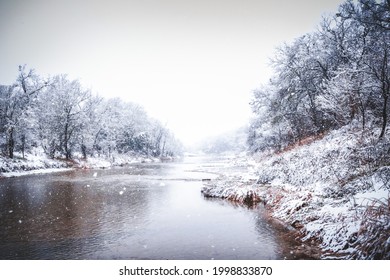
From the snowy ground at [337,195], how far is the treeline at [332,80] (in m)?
1.38

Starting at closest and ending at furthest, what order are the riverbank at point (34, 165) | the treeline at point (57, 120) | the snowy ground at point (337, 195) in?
the snowy ground at point (337, 195) → the riverbank at point (34, 165) → the treeline at point (57, 120)

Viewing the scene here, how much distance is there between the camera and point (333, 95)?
1191 centimetres

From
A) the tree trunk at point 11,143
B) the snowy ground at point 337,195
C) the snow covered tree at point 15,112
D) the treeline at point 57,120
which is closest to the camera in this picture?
the snowy ground at point 337,195

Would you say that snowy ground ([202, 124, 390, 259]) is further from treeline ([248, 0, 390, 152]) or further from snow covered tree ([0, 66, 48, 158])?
snow covered tree ([0, 66, 48, 158])

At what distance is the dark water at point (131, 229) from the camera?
5527 mm

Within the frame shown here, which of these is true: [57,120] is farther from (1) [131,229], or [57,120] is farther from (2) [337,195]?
(2) [337,195]

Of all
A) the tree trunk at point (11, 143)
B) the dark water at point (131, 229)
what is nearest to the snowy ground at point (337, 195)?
the dark water at point (131, 229)

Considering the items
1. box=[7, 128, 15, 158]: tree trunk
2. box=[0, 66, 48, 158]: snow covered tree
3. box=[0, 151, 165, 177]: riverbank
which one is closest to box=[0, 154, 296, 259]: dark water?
box=[0, 151, 165, 177]: riverbank

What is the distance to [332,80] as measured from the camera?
496 inches

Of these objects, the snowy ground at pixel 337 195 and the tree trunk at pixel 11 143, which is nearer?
the snowy ground at pixel 337 195

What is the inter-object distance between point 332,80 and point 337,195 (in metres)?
7.94

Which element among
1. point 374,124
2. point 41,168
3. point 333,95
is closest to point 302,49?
point 333,95

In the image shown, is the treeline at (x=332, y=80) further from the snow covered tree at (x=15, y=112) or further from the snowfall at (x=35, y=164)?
the snow covered tree at (x=15, y=112)
